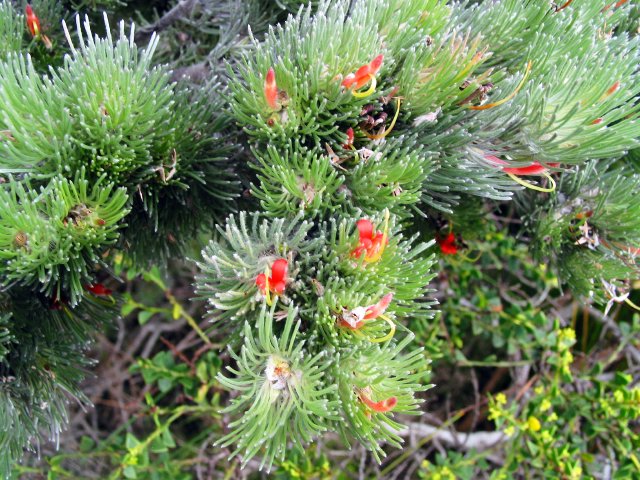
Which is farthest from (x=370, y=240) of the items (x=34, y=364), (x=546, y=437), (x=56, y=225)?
(x=546, y=437)

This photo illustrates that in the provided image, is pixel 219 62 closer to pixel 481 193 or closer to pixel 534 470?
pixel 481 193

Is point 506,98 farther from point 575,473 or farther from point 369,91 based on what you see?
point 575,473

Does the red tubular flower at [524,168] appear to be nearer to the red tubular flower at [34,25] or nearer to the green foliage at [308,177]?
the green foliage at [308,177]

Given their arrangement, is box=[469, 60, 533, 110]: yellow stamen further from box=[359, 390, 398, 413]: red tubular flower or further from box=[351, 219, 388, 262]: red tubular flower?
box=[359, 390, 398, 413]: red tubular flower

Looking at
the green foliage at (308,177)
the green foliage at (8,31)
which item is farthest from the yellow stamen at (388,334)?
the green foliage at (8,31)

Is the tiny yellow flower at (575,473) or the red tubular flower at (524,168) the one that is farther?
the tiny yellow flower at (575,473)

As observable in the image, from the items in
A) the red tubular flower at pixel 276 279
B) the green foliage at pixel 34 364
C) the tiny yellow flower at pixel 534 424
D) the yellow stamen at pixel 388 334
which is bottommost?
the tiny yellow flower at pixel 534 424

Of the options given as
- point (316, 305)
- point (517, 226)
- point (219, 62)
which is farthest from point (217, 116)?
point (517, 226)
